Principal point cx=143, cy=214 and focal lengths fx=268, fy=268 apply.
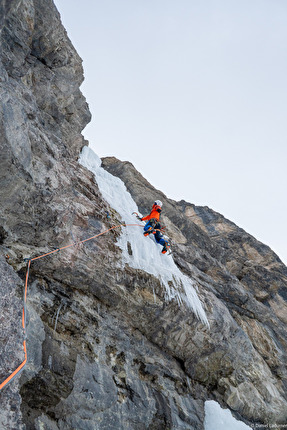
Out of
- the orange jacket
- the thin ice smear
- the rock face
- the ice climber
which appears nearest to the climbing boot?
the ice climber

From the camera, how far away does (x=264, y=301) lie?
1480cm

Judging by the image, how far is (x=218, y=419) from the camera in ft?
23.1

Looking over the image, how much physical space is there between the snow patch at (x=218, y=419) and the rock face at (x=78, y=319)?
224mm

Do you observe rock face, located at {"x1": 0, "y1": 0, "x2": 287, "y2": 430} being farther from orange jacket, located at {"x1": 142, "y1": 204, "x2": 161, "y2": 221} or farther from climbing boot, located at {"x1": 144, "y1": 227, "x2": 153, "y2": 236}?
climbing boot, located at {"x1": 144, "y1": 227, "x2": 153, "y2": 236}

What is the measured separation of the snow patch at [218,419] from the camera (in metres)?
6.87

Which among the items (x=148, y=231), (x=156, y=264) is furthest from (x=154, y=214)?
(x=156, y=264)

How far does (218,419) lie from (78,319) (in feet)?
15.7

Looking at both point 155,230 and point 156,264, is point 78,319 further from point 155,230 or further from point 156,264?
point 155,230

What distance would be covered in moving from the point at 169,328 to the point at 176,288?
3.64ft

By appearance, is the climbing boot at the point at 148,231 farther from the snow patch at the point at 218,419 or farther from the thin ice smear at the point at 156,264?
the snow patch at the point at 218,419

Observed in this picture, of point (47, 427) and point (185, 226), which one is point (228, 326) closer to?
point (47, 427)

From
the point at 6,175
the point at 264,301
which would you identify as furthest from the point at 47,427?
the point at 264,301

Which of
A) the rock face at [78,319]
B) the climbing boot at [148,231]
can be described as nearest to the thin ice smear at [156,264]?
the climbing boot at [148,231]

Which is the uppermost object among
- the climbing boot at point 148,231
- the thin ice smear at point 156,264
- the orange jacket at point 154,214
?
the orange jacket at point 154,214
